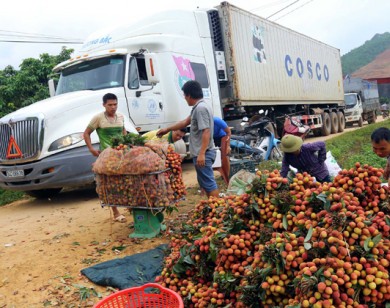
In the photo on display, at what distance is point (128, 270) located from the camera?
350cm

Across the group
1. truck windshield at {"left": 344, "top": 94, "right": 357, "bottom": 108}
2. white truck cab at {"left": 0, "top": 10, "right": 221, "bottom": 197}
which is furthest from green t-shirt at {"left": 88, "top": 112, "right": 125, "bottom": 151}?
truck windshield at {"left": 344, "top": 94, "right": 357, "bottom": 108}

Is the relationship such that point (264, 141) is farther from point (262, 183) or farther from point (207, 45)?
point (262, 183)

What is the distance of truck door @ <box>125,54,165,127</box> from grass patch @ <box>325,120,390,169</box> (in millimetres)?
4179

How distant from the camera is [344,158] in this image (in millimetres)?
8727

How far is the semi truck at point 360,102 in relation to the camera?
73.7ft

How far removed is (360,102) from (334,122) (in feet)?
18.7

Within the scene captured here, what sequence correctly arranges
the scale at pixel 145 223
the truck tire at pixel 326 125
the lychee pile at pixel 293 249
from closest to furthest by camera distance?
the lychee pile at pixel 293 249 → the scale at pixel 145 223 → the truck tire at pixel 326 125

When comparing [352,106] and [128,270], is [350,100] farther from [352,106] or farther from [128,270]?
[128,270]

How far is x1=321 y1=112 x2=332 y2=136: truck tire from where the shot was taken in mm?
17500

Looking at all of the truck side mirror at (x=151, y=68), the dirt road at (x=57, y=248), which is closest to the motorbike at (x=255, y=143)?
the dirt road at (x=57, y=248)

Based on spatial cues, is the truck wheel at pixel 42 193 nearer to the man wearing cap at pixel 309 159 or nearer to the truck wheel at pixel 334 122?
the man wearing cap at pixel 309 159

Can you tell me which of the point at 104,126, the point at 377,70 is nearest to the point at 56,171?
the point at 104,126

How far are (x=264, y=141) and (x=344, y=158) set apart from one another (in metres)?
1.96

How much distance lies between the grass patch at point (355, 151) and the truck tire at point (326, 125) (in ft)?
14.3
